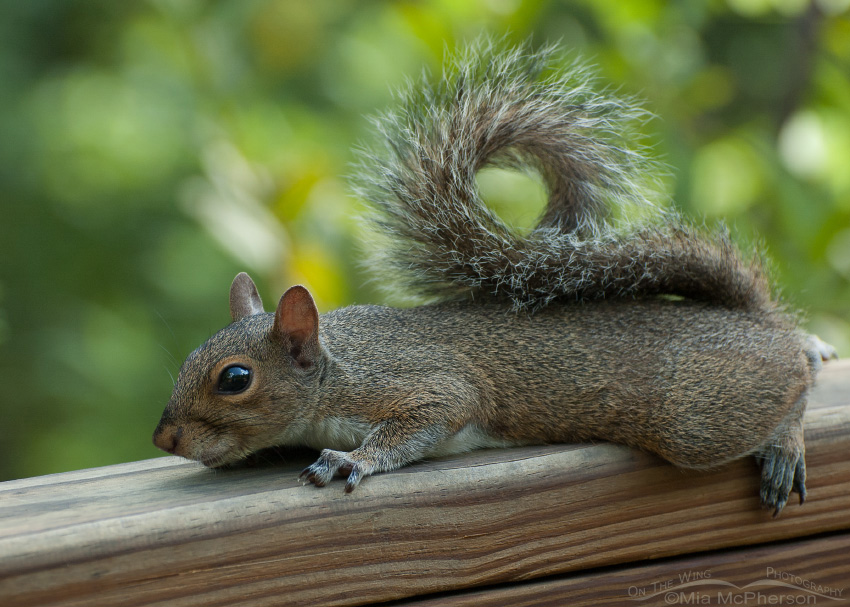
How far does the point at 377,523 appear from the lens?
1186 mm

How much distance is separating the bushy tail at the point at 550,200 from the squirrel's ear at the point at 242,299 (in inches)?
11.2

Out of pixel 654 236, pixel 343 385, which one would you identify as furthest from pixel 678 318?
pixel 343 385

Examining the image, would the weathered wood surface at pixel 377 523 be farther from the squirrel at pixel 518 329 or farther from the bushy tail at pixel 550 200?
the bushy tail at pixel 550 200

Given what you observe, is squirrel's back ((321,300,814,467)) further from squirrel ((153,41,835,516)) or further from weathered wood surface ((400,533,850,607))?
weathered wood surface ((400,533,850,607))

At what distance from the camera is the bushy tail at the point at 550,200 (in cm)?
165

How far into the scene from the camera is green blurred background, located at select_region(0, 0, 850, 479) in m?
2.05

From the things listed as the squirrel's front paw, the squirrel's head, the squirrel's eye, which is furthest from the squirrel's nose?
the squirrel's front paw

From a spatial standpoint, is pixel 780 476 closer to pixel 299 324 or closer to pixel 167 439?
pixel 299 324

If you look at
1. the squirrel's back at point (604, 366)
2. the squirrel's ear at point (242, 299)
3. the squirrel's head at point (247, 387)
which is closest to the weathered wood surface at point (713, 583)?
the squirrel's back at point (604, 366)

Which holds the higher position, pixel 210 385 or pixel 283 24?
pixel 283 24

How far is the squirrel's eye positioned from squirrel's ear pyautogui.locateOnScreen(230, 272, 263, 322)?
23 centimetres

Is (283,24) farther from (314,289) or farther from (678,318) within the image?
(678,318)

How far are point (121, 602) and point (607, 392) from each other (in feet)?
2.87

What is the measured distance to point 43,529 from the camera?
1.05 m
